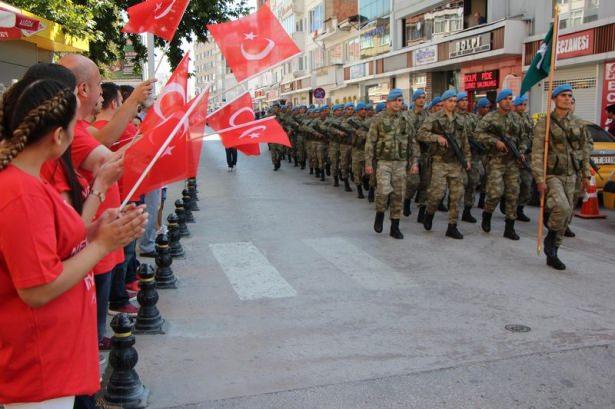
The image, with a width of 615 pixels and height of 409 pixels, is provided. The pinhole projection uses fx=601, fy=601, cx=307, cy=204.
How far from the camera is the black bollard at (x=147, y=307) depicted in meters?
4.98

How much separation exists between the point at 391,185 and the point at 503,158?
5.71 ft

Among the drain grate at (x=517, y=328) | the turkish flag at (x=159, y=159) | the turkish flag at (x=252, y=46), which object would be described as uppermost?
the turkish flag at (x=252, y=46)

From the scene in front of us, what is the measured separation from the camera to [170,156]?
2934 mm

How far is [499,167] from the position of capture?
9094 millimetres

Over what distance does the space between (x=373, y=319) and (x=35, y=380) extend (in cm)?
364

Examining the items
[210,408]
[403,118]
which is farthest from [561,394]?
[403,118]

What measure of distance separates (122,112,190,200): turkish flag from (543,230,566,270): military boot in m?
5.33

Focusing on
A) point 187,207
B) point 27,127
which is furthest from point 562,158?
point 27,127

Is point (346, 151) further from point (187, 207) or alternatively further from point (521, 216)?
point (187, 207)

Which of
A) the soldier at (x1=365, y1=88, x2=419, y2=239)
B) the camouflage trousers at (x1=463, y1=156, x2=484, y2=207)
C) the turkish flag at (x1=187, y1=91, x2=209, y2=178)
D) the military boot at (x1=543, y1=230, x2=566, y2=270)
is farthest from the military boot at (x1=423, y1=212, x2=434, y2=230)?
the turkish flag at (x1=187, y1=91, x2=209, y2=178)

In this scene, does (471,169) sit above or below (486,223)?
above

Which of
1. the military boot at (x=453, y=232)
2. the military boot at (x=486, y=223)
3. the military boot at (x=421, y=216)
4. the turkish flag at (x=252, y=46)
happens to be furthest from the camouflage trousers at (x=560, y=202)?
the turkish flag at (x=252, y=46)

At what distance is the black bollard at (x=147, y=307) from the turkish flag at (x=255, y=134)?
1.92m

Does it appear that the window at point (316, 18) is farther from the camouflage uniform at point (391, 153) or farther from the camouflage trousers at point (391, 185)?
the camouflage trousers at point (391, 185)
